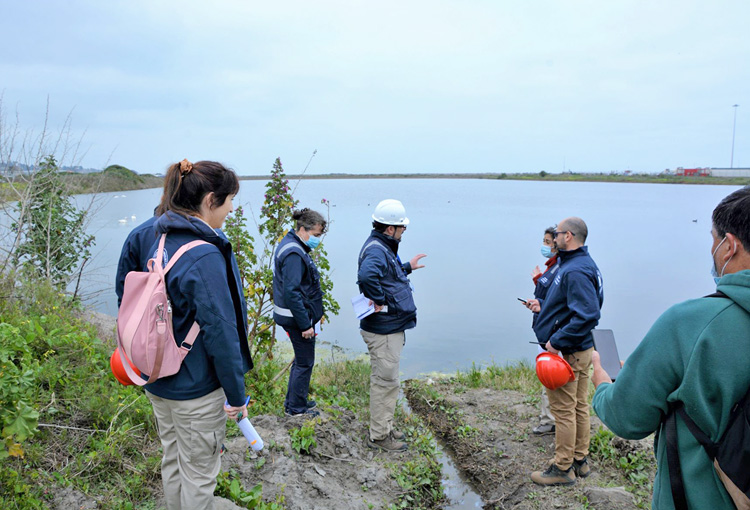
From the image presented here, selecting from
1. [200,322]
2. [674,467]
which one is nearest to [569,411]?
[674,467]

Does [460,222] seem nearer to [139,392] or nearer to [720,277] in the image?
[139,392]

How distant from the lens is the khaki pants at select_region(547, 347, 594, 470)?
3.99m

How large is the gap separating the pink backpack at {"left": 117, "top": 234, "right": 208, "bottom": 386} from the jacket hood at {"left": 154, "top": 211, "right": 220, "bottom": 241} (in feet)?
0.18

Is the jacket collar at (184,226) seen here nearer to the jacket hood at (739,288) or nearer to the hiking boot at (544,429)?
the jacket hood at (739,288)

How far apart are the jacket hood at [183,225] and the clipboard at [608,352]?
→ 197 centimetres

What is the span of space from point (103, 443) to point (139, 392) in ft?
2.68

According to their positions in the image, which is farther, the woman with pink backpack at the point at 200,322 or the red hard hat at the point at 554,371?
the red hard hat at the point at 554,371

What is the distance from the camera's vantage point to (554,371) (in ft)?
12.1

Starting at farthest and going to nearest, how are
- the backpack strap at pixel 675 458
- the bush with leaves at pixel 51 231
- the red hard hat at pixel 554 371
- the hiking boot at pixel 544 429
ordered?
1. the bush with leaves at pixel 51 231
2. the hiking boot at pixel 544 429
3. the red hard hat at pixel 554 371
4. the backpack strap at pixel 675 458

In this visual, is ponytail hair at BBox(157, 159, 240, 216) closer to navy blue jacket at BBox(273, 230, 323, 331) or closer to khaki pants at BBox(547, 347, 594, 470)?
navy blue jacket at BBox(273, 230, 323, 331)

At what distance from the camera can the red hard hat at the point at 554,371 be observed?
12.1 ft

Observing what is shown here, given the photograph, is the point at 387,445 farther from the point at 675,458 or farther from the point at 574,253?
the point at 675,458

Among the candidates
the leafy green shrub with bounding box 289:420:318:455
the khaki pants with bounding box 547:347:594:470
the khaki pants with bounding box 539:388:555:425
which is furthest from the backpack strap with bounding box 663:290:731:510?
the khaki pants with bounding box 539:388:555:425

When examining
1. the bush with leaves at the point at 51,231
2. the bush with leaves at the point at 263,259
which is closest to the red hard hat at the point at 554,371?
the bush with leaves at the point at 263,259
